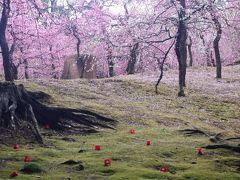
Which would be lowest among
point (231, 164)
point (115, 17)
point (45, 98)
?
point (231, 164)

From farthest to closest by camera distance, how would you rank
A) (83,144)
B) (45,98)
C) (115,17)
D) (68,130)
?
(115,17), (45,98), (68,130), (83,144)

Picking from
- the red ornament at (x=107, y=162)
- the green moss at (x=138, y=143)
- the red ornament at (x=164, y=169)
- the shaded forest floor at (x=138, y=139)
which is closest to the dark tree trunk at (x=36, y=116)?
the shaded forest floor at (x=138, y=139)

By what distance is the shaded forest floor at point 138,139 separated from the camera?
360 inches

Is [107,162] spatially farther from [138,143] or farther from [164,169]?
[138,143]

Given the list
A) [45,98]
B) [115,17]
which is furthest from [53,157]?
[115,17]

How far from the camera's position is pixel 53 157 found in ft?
34.3

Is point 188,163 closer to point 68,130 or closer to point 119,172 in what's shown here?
point 119,172

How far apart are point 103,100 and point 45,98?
3676 millimetres

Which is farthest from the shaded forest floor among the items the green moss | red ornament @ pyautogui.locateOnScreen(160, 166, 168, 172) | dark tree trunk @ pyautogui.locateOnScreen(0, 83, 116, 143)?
dark tree trunk @ pyautogui.locateOnScreen(0, 83, 116, 143)

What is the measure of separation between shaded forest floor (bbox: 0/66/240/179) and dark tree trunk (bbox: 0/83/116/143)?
549 millimetres

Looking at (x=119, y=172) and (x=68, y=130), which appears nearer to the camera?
(x=119, y=172)

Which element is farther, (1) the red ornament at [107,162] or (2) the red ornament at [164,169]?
(1) the red ornament at [107,162]

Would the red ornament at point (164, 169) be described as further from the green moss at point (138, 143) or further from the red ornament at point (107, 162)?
the red ornament at point (107, 162)

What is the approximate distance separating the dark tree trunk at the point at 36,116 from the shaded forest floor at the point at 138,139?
1.80 ft
